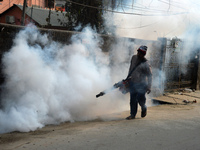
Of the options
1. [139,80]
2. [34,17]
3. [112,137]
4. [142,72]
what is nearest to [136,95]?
[139,80]

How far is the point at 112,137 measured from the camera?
4.17m

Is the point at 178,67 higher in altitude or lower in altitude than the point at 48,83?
higher

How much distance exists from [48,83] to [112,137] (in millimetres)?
2156

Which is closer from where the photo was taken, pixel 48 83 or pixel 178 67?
pixel 48 83

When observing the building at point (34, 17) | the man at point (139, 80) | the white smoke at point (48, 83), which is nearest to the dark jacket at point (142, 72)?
the man at point (139, 80)

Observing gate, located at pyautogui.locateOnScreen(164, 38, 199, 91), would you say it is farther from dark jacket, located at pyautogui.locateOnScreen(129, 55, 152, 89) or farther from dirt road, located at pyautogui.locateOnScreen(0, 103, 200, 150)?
dirt road, located at pyautogui.locateOnScreen(0, 103, 200, 150)

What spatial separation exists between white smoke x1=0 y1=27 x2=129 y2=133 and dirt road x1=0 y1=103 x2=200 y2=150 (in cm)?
41

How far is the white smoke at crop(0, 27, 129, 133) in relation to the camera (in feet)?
17.1

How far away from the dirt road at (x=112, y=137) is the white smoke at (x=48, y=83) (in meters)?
0.41

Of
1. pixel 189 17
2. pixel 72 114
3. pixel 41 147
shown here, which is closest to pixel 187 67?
pixel 189 17

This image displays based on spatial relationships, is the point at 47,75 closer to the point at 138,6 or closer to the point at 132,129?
the point at 132,129

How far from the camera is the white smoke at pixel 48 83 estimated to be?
5.21 m

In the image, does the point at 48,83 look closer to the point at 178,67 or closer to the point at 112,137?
the point at 112,137

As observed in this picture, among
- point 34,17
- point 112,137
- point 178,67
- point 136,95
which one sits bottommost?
point 112,137
